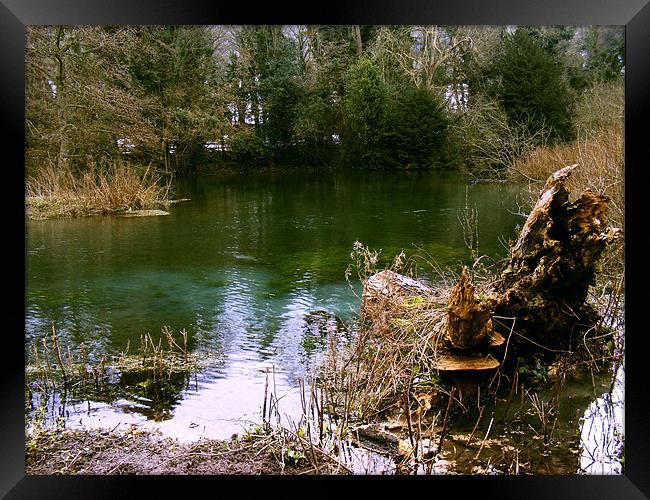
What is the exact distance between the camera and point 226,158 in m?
11.6

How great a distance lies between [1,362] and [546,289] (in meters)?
2.99

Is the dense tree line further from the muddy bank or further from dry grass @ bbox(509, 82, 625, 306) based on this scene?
the muddy bank

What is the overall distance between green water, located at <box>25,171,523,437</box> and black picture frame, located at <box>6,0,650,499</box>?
105 centimetres

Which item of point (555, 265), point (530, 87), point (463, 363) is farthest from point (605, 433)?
point (530, 87)

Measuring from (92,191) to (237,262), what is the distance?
3180 mm

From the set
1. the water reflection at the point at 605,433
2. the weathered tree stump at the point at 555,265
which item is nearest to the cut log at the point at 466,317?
the weathered tree stump at the point at 555,265

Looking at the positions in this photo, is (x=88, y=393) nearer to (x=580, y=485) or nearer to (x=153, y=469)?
(x=153, y=469)

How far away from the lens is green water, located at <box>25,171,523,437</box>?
5.51 m

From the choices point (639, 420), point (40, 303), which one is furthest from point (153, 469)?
point (40, 303)

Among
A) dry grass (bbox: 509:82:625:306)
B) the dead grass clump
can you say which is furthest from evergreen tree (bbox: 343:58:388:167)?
the dead grass clump

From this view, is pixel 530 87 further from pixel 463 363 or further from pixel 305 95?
pixel 463 363
